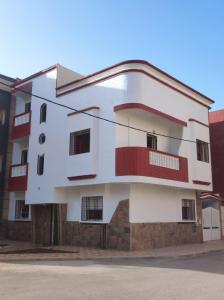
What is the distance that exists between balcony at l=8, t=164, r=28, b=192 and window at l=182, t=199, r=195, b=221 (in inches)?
367

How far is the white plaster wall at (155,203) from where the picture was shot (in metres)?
16.0

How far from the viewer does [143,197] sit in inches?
650

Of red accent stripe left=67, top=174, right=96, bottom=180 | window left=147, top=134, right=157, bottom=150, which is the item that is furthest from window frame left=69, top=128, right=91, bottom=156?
window left=147, top=134, right=157, bottom=150

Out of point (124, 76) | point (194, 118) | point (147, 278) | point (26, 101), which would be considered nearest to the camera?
point (147, 278)

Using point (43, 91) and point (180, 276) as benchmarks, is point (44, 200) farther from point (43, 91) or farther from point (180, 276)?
point (180, 276)

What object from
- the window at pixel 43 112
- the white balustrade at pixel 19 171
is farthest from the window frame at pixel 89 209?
the window at pixel 43 112

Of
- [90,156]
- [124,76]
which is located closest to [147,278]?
[90,156]

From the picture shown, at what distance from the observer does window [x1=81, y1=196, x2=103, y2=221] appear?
55.8 ft

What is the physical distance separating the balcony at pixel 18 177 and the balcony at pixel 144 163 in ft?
23.9

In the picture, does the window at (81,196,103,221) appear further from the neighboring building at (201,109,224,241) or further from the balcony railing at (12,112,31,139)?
the neighboring building at (201,109,224,241)

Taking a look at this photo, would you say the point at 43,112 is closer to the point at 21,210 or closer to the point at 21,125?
the point at 21,125

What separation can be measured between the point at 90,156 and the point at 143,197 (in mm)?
3255

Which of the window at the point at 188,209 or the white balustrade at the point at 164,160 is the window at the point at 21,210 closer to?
the white balustrade at the point at 164,160

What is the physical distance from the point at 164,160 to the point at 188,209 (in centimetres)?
486
